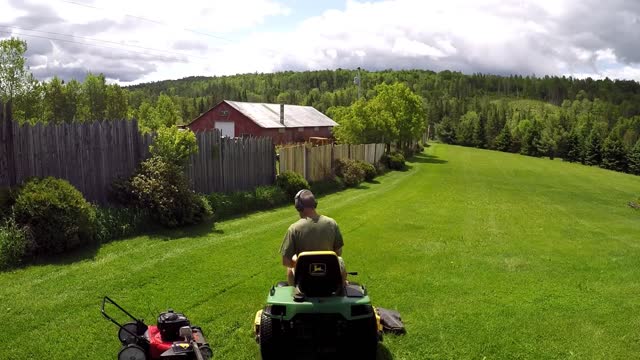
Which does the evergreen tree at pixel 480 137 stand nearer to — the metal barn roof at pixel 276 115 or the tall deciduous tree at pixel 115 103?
the metal barn roof at pixel 276 115

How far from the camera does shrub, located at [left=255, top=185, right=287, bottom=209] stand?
17.9m

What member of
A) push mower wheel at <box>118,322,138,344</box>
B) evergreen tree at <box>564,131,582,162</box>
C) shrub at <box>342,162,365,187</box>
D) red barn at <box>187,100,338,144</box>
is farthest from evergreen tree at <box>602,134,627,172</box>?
push mower wheel at <box>118,322,138,344</box>

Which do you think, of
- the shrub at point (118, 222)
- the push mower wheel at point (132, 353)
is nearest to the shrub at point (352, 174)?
the shrub at point (118, 222)

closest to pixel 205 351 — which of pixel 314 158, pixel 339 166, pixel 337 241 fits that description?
pixel 337 241

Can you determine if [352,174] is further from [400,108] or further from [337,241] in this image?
[400,108]

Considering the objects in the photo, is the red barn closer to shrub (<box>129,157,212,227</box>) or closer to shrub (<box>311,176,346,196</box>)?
shrub (<box>311,176,346,196</box>)

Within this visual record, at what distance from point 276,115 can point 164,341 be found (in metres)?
48.2

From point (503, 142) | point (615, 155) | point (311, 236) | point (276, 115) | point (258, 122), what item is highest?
point (276, 115)

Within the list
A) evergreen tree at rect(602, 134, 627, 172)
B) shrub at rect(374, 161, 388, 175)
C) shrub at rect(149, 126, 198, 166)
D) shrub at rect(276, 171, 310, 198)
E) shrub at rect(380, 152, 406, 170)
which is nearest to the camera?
shrub at rect(149, 126, 198, 166)

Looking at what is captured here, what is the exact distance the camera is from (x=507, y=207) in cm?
2239

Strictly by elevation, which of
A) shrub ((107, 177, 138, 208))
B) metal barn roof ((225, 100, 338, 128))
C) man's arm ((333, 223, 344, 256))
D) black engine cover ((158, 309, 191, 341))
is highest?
metal barn roof ((225, 100, 338, 128))

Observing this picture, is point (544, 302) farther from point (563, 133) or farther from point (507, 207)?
point (563, 133)

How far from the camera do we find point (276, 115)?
Answer: 2087 inches

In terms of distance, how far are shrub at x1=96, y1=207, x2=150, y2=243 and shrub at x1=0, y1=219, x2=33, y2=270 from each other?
70.7 inches
